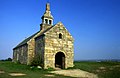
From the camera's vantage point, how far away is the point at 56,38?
29.1m

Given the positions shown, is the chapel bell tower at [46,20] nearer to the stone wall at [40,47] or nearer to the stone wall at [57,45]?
the stone wall at [40,47]

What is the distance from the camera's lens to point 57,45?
2900cm

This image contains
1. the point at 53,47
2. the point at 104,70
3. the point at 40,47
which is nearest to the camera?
the point at 104,70

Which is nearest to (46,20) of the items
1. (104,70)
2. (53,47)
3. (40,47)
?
(40,47)

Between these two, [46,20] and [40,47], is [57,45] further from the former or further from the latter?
[46,20]

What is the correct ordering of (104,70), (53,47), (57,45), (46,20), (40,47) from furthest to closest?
(46,20) → (40,47) → (57,45) → (53,47) → (104,70)

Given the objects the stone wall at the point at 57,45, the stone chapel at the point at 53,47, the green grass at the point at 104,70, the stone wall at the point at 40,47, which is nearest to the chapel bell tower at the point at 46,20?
the stone chapel at the point at 53,47

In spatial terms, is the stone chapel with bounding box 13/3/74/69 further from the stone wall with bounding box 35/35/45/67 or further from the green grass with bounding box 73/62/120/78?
the green grass with bounding box 73/62/120/78

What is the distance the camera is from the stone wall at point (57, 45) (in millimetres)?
28000

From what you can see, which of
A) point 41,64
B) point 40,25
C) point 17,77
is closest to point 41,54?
point 41,64

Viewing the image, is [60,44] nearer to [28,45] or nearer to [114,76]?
[28,45]

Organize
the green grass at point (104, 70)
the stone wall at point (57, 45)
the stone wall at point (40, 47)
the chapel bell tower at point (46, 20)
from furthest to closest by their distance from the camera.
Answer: the chapel bell tower at point (46, 20)
the stone wall at point (40, 47)
the stone wall at point (57, 45)
the green grass at point (104, 70)

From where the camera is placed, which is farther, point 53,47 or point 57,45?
point 57,45

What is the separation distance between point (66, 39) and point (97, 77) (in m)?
10.9
